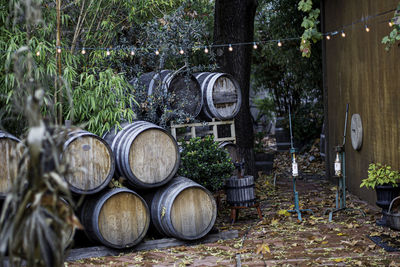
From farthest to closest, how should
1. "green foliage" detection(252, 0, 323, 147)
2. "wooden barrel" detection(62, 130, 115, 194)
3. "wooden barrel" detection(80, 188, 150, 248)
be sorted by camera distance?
"green foliage" detection(252, 0, 323, 147)
"wooden barrel" detection(80, 188, 150, 248)
"wooden barrel" detection(62, 130, 115, 194)

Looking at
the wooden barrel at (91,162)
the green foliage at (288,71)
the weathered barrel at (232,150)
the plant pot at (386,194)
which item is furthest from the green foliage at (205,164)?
the green foliage at (288,71)

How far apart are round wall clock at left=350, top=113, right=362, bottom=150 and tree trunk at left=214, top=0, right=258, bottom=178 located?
213 cm

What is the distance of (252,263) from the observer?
5398mm

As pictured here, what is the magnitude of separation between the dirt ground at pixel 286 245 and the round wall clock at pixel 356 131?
99 centimetres

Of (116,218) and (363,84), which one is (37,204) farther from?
(363,84)

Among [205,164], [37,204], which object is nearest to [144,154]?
[205,164]

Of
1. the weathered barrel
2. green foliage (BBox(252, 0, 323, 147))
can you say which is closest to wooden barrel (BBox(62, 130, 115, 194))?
the weathered barrel

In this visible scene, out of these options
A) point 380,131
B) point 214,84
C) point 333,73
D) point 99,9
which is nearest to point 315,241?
point 380,131

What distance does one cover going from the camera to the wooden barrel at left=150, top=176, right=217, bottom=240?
628 centimetres

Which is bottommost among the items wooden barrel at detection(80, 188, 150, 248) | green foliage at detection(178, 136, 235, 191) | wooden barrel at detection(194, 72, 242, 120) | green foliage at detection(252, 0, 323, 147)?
wooden barrel at detection(80, 188, 150, 248)

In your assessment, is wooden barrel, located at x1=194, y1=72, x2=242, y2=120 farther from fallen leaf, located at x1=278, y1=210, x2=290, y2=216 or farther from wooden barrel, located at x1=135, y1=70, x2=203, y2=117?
fallen leaf, located at x1=278, y1=210, x2=290, y2=216

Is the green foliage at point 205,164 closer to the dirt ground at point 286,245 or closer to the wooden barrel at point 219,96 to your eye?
the dirt ground at point 286,245

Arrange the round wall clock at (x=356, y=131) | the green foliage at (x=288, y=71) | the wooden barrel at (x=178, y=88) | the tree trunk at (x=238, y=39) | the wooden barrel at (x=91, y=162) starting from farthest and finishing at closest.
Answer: the green foliage at (x=288, y=71), the tree trunk at (x=238, y=39), the round wall clock at (x=356, y=131), the wooden barrel at (x=178, y=88), the wooden barrel at (x=91, y=162)

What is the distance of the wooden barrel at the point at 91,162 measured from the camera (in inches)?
229
